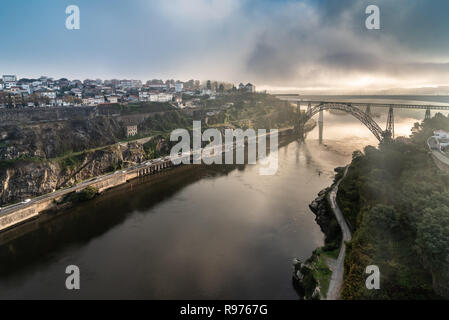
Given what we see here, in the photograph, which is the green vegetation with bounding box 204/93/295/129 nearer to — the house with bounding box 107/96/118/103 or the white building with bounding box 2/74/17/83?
the house with bounding box 107/96/118/103

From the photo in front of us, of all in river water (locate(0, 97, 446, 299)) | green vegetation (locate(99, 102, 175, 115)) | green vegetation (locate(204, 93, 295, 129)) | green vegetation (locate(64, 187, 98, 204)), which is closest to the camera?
river water (locate(0, 97, 446, 299))

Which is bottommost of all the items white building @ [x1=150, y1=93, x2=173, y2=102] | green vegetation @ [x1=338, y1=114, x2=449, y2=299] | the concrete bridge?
green vegetation @ [x1=338, y1=114, x2=449, y2=299]

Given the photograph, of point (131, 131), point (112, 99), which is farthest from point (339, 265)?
point (112, 99)
